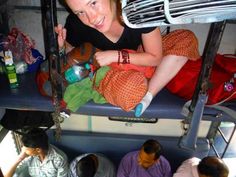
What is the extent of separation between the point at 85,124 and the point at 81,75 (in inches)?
52.3

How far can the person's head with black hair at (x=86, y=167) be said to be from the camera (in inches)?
79.2

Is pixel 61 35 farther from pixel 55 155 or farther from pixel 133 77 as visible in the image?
pixel 55 155

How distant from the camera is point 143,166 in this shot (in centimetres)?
221

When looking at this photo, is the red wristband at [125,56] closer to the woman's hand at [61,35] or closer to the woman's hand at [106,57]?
the woman's hand at [106,57]

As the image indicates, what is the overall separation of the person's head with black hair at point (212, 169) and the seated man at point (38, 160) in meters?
1.13

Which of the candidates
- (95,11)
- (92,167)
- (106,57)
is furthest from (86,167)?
(95,11)

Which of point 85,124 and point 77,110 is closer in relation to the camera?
point 77,110

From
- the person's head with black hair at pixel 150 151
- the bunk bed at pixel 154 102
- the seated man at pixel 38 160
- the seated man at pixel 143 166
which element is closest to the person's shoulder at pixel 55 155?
the seated man at pixel 38 160

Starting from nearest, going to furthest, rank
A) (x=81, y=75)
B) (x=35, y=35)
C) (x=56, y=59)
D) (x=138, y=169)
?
(x=56, y=59) → (x=81, y=75) → (x=35, y=35) → (x=138, y=169)

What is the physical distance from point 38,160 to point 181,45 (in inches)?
64.2

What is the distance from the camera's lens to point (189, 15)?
1.96 ft

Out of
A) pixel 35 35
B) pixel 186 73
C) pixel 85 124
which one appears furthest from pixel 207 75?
pixel 85 124

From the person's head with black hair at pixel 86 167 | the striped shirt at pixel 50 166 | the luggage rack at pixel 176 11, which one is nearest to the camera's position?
the luggage rack at pixel 176 11

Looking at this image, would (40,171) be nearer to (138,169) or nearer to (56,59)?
(138,169)
